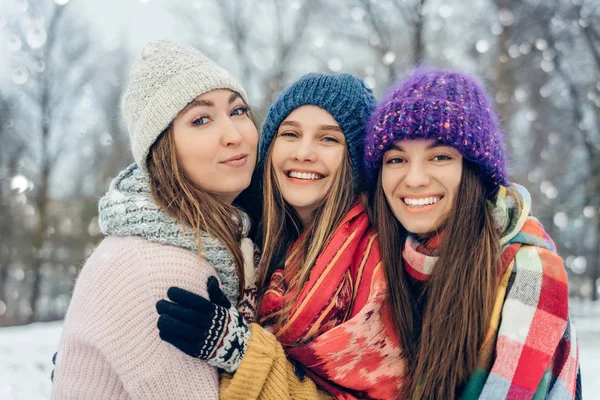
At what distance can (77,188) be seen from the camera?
1485 cm

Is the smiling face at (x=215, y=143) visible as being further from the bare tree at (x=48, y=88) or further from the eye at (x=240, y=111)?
the bare tree at (x=48, y=88)

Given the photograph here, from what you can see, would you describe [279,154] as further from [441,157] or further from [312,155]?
[441,157]

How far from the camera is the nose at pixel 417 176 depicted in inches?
81.7

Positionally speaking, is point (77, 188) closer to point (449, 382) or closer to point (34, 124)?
point (34, 124)

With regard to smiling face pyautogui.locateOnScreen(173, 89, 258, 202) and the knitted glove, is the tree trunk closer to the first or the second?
smiling face pyautogui.locateOnScreen(173, 89, 258, 202)

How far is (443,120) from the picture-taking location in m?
2.03

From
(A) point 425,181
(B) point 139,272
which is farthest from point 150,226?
(A) point 425,181

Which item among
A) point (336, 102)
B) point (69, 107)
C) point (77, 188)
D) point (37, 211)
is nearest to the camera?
point (336, 102)

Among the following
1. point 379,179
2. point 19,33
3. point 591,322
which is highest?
point 19,33

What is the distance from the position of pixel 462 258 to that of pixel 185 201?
1237 millimetres

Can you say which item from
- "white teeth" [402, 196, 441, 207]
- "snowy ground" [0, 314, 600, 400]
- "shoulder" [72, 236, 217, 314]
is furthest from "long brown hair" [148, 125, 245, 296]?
"snowy ground" [0, 314, 600, 400]

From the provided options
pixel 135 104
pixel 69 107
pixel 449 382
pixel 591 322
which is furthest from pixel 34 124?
pixel 591 322

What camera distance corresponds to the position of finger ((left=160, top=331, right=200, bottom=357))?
5.77 ft

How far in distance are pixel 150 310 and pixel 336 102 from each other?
136 cm
